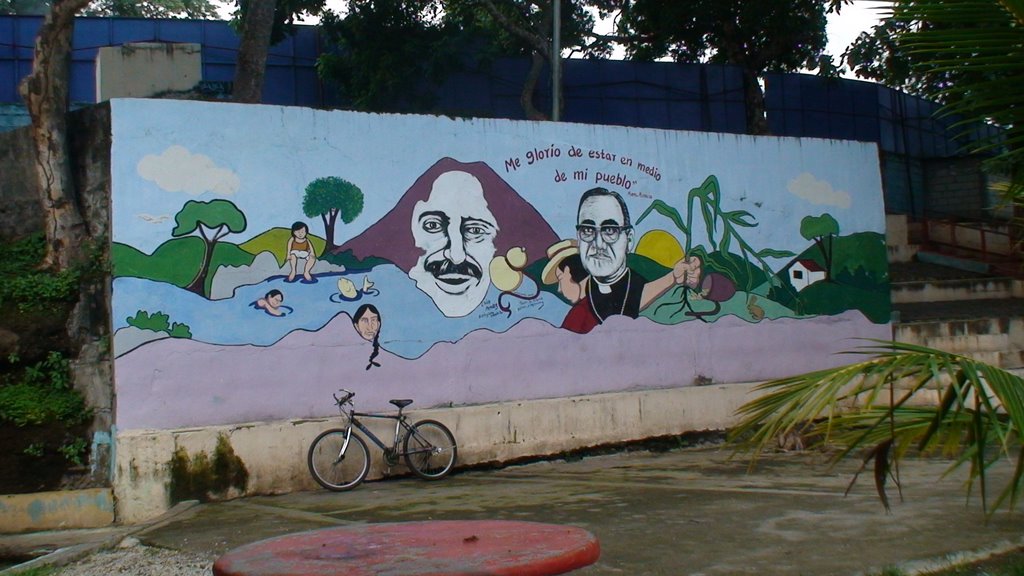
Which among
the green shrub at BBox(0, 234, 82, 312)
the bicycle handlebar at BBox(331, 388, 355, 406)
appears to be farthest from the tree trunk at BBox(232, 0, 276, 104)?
the bicycle handlebar at BBox(331, 388, 355, 406)

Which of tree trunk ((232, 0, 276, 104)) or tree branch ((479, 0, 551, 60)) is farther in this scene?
tree branch ((479, 0, 551, 60))

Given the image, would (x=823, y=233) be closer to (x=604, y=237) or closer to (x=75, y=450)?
(x=604, y=237)

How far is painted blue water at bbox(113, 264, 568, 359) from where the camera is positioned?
869 centimetres

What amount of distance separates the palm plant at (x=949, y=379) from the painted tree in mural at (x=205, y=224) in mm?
5954

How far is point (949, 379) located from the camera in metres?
4.11

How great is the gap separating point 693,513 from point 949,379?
3618 mm

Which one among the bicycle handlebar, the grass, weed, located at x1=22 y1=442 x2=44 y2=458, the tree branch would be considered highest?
the tree branch

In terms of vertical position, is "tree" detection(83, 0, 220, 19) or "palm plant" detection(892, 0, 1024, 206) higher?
"tree" detection(83, 0, 220, 19)

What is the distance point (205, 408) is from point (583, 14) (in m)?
14.8

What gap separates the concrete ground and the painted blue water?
142 centimetres

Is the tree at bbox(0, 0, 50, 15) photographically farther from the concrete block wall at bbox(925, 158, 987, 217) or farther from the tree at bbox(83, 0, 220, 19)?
the concrete block wall at bbox(925, 158, 987, 217)

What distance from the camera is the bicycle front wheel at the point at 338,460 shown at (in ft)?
29.6

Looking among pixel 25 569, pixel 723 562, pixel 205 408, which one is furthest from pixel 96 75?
pixel 723 562

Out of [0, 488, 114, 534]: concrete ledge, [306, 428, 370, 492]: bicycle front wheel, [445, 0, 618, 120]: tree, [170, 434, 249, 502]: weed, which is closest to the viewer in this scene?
[0, 488, 114, 534]: concrete ledge
